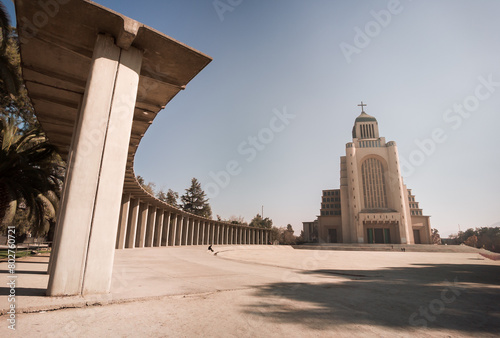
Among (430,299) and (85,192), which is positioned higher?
(85,192)

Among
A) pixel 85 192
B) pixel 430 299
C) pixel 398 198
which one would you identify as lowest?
pixel 430 299

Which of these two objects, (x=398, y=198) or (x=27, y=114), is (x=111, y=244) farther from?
(x=398, y=198)

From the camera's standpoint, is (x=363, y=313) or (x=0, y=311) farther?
(x=363, y=313)

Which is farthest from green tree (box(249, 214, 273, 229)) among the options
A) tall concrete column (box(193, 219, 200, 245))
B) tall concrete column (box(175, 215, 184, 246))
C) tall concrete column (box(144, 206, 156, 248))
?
tall concrete column (box(144, 206, 156, 248))

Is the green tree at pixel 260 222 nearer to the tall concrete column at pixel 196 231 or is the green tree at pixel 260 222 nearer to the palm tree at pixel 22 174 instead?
the tall concrete column at pixel 196 231

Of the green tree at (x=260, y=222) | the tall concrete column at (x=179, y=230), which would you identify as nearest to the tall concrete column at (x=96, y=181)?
the tall concrete column at (x=179, y=230)

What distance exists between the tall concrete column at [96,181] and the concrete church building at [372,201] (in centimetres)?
7115

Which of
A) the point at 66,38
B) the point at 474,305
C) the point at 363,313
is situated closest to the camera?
the point at 363,313

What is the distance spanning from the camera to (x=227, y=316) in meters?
3.30

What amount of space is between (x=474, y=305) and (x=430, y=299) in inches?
25.5

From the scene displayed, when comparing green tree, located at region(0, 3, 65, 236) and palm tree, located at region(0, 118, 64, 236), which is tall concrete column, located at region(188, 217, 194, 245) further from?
palm tree, located at region(0, 118, 64, 236)

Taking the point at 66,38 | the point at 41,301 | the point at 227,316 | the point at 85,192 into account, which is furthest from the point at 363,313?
the point at 66,38

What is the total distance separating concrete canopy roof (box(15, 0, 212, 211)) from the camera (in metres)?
4.78

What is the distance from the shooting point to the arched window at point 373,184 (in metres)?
68.8
